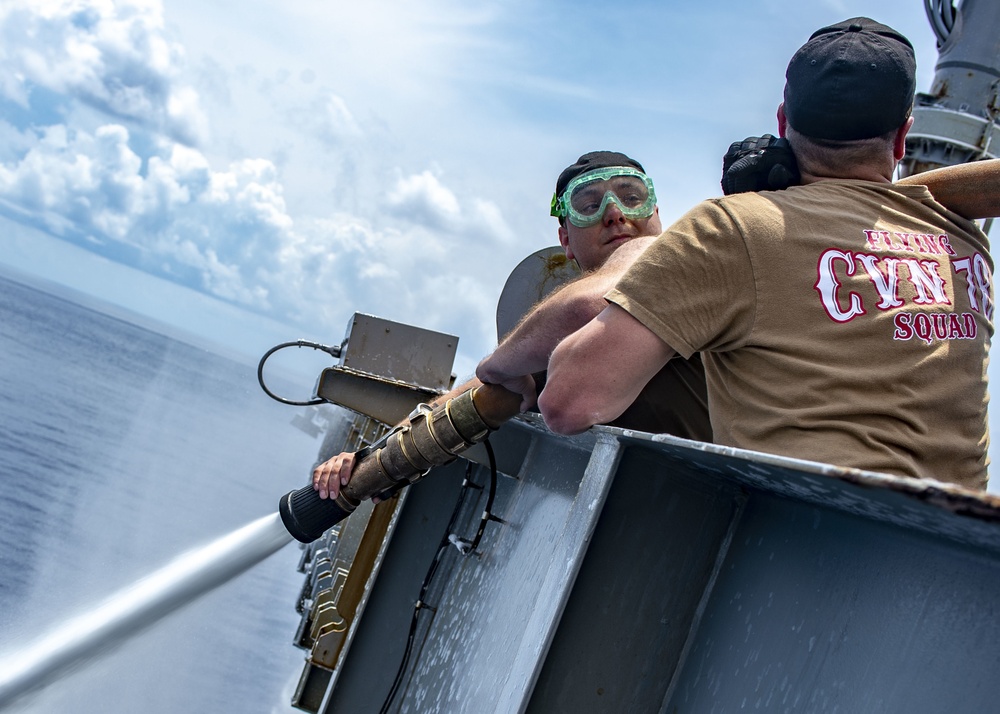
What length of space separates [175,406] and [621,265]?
9291cm

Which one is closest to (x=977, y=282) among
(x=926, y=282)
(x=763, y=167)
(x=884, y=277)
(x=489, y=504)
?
(x=926, y=282)

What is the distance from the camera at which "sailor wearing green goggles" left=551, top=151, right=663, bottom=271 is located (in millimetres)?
3766

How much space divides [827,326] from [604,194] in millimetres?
1777

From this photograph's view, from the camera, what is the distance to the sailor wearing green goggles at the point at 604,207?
148 inches

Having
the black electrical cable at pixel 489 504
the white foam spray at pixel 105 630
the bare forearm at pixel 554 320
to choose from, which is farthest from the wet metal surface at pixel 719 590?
the white foam spray at pixel 105 630

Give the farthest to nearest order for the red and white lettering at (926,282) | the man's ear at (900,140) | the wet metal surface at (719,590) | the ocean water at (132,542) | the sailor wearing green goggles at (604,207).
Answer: the ocean water at (132,542), the sailor wearing green goggles at (604,207), the man's ear at (900,140), the red and white lettering at (926,282), the wet metal surface at (719,590)

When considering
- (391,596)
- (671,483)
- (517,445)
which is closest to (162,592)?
(391,596)

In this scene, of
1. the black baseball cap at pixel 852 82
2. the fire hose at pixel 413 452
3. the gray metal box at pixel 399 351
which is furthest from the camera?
the gray metal box at pixel 399 351

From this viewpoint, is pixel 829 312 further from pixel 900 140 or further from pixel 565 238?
pixel 565 238

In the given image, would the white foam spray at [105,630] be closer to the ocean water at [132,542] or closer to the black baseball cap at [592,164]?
the ocean water at [132,542]

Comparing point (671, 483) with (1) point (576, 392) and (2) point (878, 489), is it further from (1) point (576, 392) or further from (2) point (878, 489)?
(2) point (878, 489)

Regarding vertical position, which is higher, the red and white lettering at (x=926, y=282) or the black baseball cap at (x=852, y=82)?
the black baseball cap at (x=852, y=82)

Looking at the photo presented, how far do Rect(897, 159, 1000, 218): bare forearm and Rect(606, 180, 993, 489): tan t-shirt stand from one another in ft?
1.60

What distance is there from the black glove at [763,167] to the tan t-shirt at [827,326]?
0.23m
